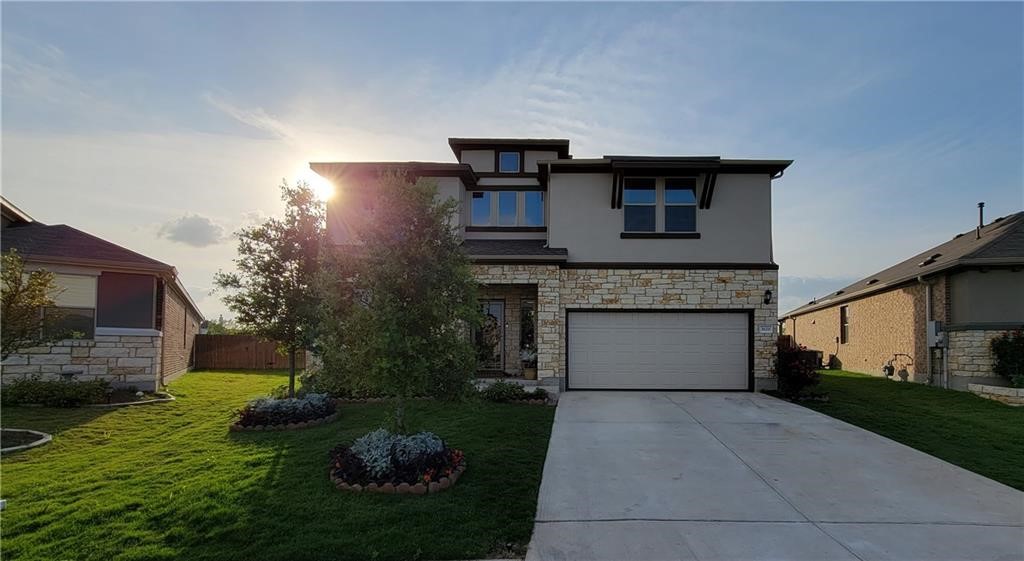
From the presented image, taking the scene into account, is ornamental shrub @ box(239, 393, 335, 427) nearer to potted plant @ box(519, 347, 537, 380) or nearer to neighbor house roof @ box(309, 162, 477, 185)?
potted plant @ box(519, 347, 537, 380)

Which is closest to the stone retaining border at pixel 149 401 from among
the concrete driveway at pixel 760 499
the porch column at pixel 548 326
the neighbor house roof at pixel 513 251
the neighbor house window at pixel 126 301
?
the neighbor house window at pixel 126 301

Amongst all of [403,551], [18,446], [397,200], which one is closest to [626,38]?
[397,200]

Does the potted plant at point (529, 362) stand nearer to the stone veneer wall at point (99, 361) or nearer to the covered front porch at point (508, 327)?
the covered front porch at point (508, 327)

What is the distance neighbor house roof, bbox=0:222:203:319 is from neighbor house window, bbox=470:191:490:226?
8.24 m

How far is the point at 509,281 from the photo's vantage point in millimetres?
13109

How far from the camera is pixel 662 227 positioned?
45.3 feet

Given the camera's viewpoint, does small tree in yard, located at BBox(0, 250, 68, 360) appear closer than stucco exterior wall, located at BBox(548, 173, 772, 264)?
Yes

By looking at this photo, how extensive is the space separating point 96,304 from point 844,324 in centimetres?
2563

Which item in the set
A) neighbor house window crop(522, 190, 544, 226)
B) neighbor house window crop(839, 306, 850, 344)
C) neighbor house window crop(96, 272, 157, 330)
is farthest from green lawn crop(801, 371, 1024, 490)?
neighbor house window crop(96, 272, 157, 330)

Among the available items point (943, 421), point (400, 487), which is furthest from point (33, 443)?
point (943, 421)

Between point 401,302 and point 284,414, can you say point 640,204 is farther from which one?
point 284,414

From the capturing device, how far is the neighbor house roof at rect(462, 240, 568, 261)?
13.0 m

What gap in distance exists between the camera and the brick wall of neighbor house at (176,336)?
592 inches

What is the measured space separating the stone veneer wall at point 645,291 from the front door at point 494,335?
1783 millimetres
